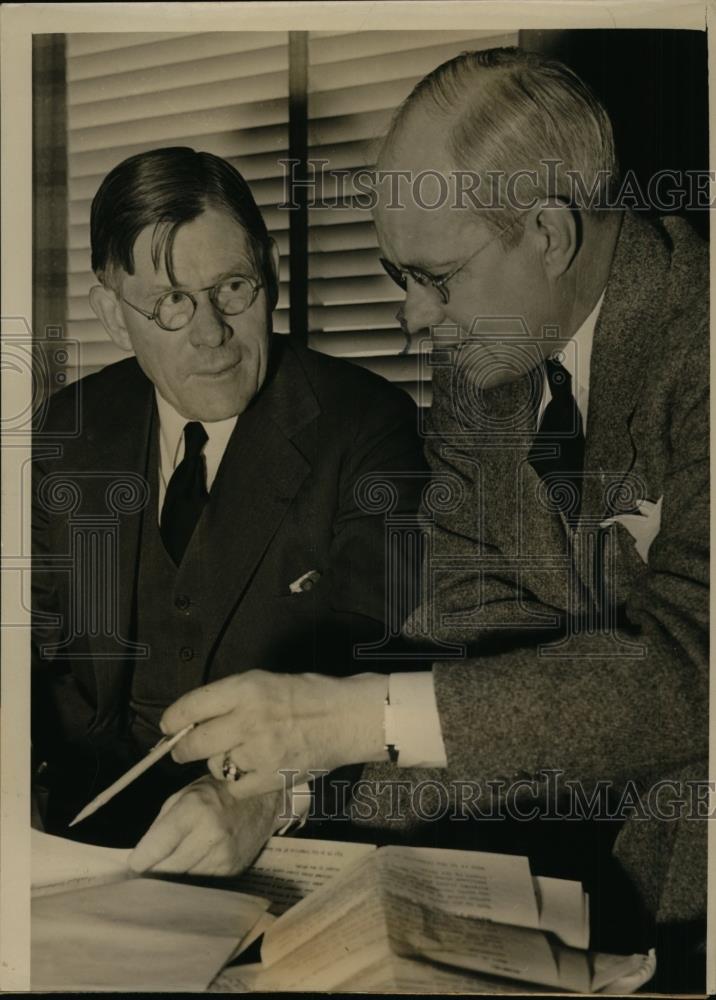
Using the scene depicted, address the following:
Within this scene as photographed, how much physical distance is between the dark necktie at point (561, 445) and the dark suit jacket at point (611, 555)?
16 millimetres

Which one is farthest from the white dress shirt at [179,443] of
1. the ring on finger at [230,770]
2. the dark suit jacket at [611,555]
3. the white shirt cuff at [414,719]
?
the dark suit jacket at [611,555]

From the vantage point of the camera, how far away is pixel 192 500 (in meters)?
1.73

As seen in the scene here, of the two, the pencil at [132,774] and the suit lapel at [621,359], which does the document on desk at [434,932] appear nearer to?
the pencil at [132,774]

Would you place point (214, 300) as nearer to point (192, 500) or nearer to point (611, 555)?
point (192, 500)

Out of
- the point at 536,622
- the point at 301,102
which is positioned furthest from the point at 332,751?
the point at 301,102

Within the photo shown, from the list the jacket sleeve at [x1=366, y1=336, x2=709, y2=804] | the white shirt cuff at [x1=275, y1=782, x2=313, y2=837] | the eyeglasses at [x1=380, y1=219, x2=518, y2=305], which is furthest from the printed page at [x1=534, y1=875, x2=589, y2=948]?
the eyeglasses at [x1=380, y1=219, x2=518, y2=305]

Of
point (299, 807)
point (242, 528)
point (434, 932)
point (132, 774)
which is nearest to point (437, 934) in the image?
point (434, 932)

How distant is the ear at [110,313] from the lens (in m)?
1.71

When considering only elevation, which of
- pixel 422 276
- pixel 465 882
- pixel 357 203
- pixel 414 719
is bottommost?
pixel 465 882

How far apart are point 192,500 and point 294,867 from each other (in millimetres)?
588

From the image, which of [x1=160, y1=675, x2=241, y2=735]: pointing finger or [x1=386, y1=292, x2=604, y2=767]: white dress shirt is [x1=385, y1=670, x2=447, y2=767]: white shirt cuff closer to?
[x1=386, y1=292, x2=604, y2=767]: white dress shirt

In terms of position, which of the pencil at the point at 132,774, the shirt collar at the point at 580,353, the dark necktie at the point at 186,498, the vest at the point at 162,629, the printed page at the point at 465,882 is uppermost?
the shirt collar at the point at 580,353

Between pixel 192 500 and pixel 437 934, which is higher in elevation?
pixel 192 500

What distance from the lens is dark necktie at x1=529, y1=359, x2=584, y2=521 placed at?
1674 millimetres
